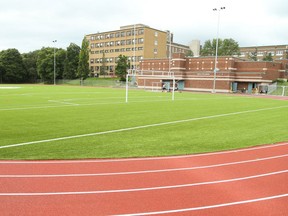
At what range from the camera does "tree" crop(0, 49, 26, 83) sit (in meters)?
89.8

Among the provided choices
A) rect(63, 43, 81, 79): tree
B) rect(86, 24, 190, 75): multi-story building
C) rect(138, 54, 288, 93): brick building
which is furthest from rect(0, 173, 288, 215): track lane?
rect(63, 43, 81, 79): tree

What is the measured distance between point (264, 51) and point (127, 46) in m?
60.3

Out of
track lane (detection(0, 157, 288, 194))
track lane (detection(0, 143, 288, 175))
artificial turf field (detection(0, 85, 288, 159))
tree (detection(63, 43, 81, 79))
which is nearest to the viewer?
track lane (detection(0, 157, 288, 194))

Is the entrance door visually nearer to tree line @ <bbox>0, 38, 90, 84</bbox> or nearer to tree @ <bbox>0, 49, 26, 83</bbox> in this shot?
tree line @ <bbox>0, 38, 90, 84</bbox>

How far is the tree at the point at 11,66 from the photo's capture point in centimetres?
8981

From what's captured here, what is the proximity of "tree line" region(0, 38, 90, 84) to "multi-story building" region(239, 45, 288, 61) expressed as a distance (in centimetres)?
Result: 6877

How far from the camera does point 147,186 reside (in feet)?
20.4

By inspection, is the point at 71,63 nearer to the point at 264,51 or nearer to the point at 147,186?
the point at 264,51

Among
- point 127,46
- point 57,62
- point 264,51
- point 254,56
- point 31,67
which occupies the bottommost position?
point 31,67

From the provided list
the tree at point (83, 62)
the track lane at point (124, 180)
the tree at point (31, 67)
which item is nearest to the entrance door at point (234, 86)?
the tree at point (83, 62)

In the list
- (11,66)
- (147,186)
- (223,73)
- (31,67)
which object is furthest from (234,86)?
(31,67)

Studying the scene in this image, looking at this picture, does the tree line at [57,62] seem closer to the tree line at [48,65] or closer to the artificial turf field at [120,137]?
the tree line at [48,65]

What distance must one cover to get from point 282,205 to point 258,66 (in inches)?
2345

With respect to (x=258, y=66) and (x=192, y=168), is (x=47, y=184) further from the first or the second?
(x=258, y=66)
